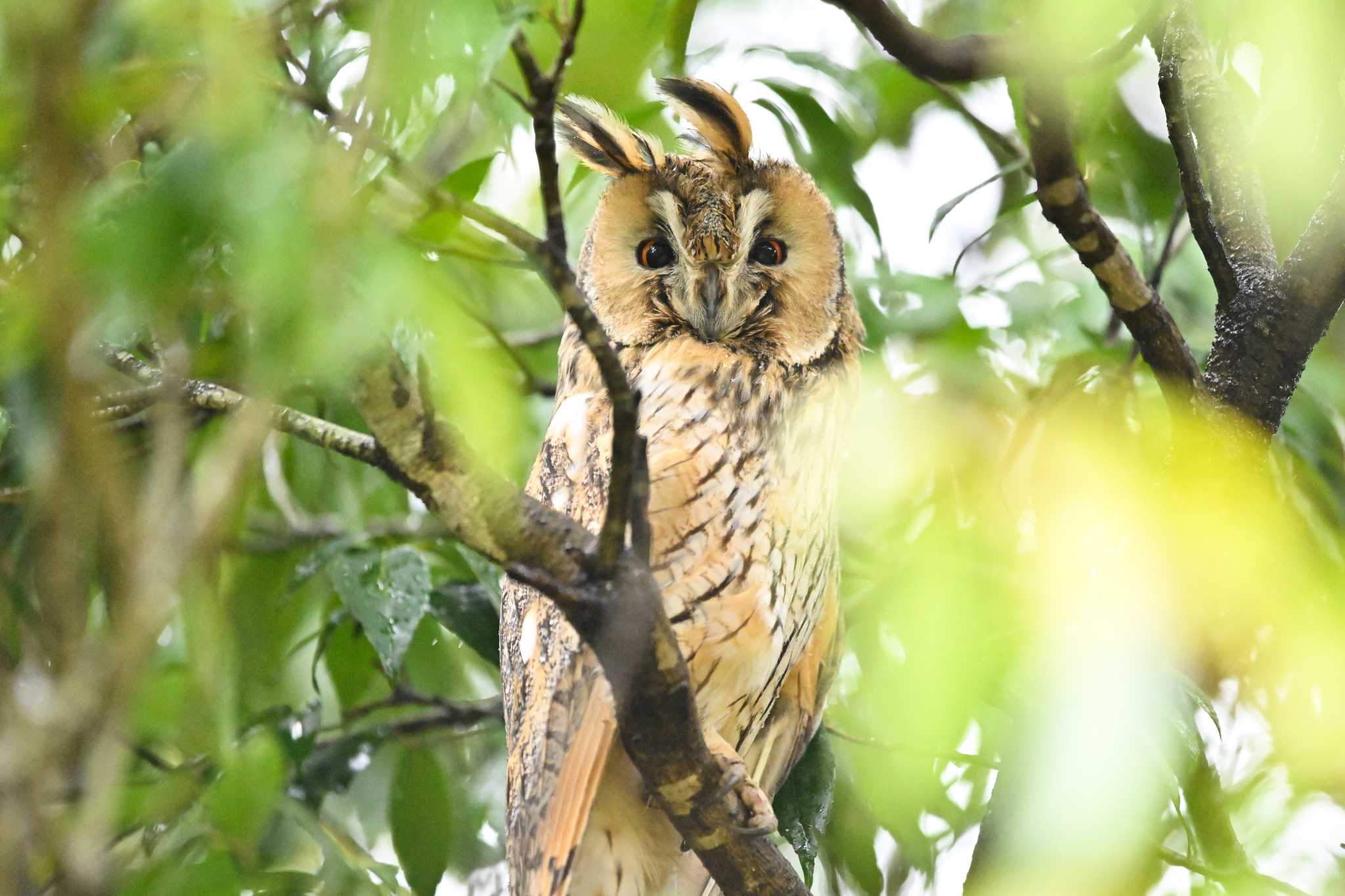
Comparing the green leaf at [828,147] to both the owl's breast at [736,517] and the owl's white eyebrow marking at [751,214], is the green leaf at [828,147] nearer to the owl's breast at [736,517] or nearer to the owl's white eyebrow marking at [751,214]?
the owl's white eyebrow marking at [751,214]

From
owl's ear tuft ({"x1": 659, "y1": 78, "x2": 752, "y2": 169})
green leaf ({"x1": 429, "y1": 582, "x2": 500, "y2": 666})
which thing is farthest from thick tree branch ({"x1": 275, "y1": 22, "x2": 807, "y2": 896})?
owl's ear tuft ({"x1": 659, "y1": 78, "x2": 752, "y2": 169})

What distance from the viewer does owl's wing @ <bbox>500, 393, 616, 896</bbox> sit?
174 centimetres

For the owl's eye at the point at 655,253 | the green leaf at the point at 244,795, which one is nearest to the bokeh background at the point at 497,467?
the green leaf at the point at 244,795

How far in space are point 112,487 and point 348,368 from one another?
1.10ft

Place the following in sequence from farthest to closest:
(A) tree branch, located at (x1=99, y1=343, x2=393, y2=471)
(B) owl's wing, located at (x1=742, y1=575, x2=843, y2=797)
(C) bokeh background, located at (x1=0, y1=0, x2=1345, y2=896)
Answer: (B) owl's wing, located at (x1=742, y1=575, x2=843, y2=797), (A) tree branch, located at (x1=99, y1=343, x2=393, y2=471), (C) bokeh background, located at (x1=0, y1=0, x2=1345, y2=896)

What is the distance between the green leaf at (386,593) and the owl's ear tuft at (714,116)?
2.80 ft

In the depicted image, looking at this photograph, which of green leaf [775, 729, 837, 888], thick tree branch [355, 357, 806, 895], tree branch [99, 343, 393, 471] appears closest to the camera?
thick tree branch [355, 357, 806, 895]

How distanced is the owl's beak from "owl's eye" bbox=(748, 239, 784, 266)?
0.30ft

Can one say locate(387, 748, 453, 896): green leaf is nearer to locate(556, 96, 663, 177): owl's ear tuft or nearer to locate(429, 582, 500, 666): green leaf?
locate(429, 582, 500, 666): green leaf

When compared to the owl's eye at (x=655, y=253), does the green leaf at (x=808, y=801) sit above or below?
below

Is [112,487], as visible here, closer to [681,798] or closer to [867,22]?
[681,798]

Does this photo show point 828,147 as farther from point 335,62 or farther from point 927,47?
point 335,62

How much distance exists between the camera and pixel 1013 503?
1564 millimetres

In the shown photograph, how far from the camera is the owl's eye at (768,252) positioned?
2131mm
